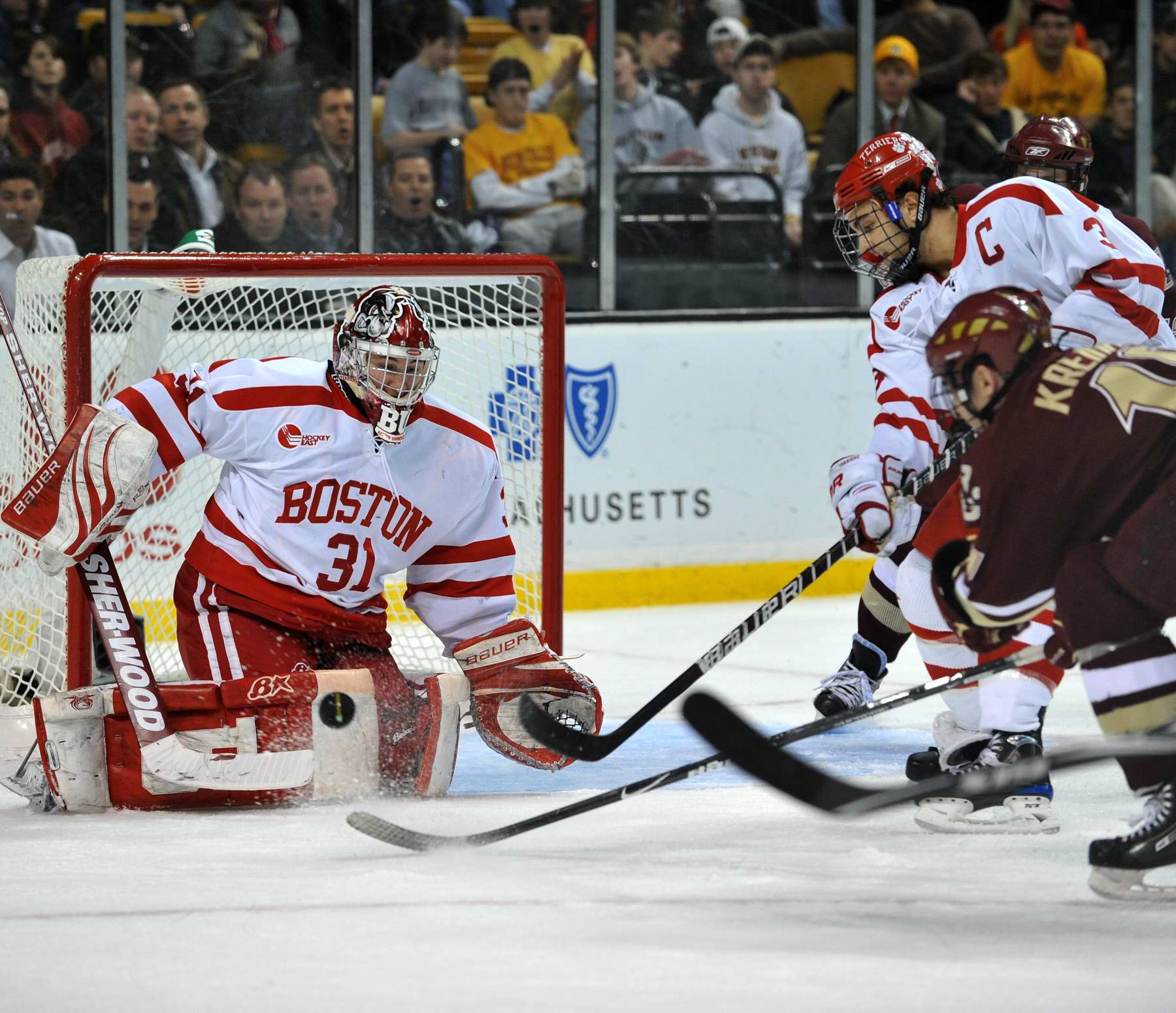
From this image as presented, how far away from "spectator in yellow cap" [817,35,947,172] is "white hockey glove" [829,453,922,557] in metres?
3.01

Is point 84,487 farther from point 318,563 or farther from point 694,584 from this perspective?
point 694,584

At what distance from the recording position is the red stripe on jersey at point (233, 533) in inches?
126

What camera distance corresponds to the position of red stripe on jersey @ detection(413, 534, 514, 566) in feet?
10.7

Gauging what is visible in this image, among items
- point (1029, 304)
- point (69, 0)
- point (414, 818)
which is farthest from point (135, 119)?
point (1029, 304)

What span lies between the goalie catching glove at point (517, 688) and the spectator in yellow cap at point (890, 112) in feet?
10.2

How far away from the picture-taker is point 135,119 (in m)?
5.08

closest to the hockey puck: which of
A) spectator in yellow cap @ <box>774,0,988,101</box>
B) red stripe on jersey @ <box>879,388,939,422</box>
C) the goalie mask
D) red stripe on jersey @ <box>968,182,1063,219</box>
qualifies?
the goalie mask

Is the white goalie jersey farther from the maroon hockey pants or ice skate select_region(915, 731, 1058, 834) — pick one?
the maroon hockey pants

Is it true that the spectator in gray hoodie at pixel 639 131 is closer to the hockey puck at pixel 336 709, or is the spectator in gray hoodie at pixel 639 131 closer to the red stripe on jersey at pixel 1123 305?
the red stripe on jersey at pixel 1123 305

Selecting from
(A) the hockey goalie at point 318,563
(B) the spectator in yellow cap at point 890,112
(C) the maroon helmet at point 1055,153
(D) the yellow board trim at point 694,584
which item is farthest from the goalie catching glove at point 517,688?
(B) the spectator in yellow cap at point 890,112

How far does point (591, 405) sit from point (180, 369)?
1531 millimetres

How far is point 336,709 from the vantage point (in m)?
3.02

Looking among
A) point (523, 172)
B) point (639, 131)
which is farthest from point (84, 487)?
point (639, 131)

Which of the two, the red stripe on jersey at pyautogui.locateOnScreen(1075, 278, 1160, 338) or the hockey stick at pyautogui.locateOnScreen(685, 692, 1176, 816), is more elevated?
the red stripe on jersey at pyautogui.locateOnScreen(1075, 278, 1160, 338)
